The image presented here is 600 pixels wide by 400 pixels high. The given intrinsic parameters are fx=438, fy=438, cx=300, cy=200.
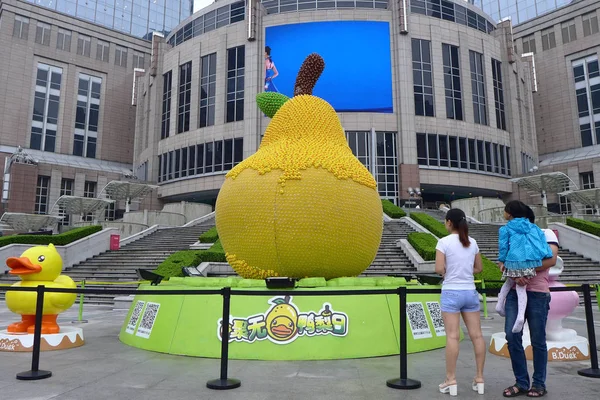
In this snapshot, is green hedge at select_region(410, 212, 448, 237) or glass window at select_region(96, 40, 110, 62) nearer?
green hedge at select_region(410, 212, 448, 237)

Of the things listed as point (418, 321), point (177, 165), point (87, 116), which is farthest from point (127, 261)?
point (87, 116)

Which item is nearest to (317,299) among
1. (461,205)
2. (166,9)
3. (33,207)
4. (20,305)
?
(20,305)

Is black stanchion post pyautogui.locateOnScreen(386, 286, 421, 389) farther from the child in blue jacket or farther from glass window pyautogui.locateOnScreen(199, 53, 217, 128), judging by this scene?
glass window pyautogui.locateOnScreen(199, 53, 217, 128)

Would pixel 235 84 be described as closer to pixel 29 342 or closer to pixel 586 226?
pixel 586 226

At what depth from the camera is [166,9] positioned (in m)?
67.5

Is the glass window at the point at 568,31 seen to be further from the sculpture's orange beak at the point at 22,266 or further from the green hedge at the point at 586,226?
the sculpture's orange beak at the point at 22,266

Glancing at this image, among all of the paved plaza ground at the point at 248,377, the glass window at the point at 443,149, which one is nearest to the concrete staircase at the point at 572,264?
the paved plaza ground at the point at 248,377

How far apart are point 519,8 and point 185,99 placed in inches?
1832

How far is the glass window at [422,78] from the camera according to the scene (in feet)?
124

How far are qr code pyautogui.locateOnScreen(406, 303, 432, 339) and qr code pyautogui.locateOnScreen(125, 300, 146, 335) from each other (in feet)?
14.3

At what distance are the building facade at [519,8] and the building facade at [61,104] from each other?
4732 cm

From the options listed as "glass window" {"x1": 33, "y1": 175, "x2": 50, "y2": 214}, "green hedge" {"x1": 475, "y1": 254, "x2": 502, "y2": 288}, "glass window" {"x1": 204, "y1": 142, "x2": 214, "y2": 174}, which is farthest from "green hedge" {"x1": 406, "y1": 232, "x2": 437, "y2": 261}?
"glass window" {"x1": 33, "y1": 175, "x2": 50, "y2": 214}

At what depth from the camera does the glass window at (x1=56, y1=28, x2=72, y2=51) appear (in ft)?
159

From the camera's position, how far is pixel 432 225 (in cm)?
2342
